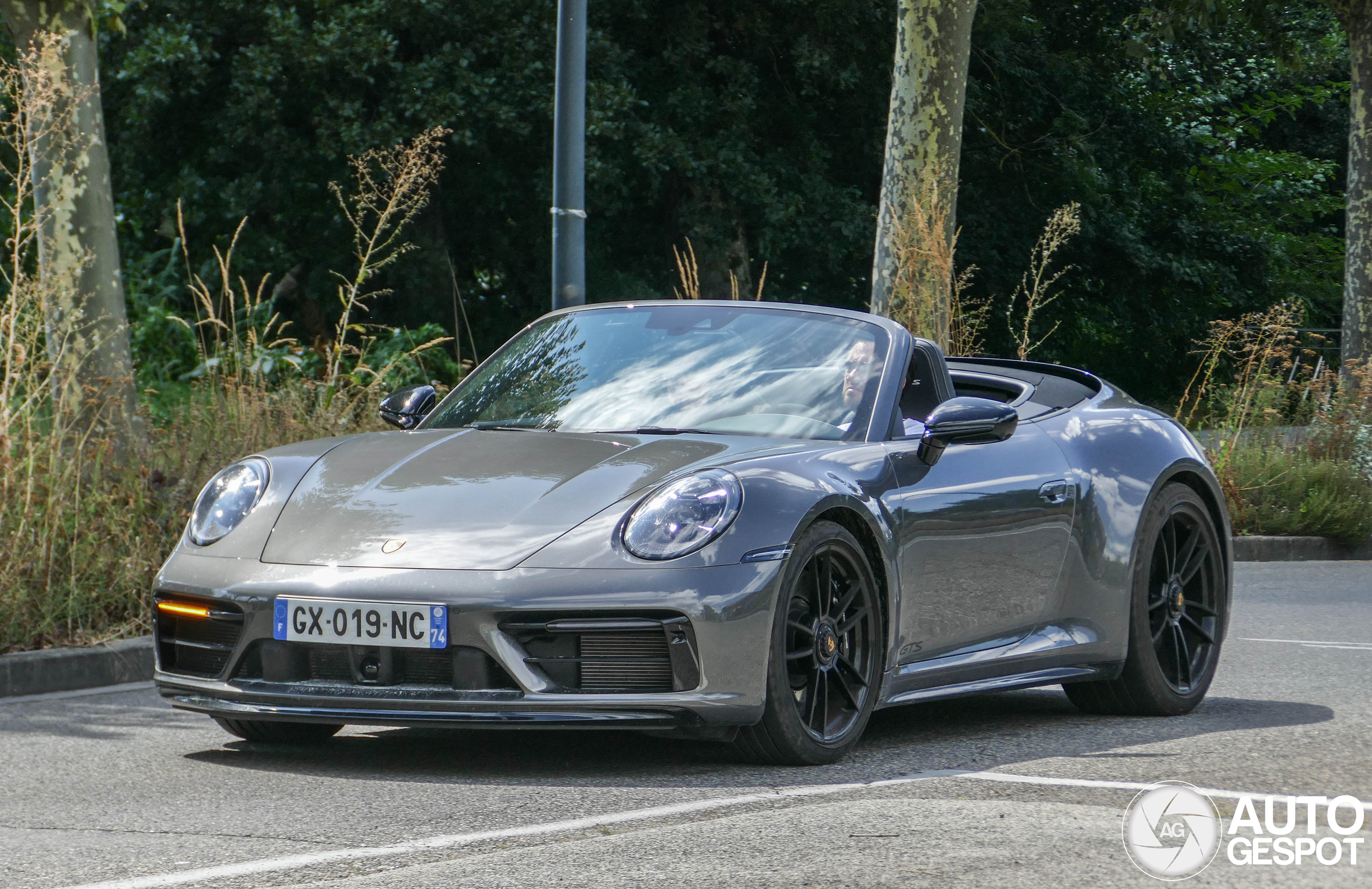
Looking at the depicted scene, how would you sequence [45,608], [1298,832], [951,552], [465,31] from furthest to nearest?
[465,31] < [45,608] < [951,552] < [1298,832]

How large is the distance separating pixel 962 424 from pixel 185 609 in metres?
2.37

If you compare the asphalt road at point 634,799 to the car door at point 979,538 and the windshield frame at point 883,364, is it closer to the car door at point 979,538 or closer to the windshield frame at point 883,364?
the car door at point 979,538

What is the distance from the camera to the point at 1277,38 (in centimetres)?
2452

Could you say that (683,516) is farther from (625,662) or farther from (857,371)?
(857,371)

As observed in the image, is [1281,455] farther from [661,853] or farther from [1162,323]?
[1162,323]

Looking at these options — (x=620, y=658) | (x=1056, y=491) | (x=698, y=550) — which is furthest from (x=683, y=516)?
(x=1056, y=491)

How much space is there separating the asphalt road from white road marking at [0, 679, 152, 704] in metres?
0.10

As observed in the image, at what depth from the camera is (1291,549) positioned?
14.1 metres

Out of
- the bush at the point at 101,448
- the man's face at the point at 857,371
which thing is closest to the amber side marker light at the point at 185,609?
the man's face at the point at 857,371

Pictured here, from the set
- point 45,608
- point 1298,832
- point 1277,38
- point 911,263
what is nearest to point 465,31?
point 1277,38

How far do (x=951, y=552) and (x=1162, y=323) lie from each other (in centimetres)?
2773

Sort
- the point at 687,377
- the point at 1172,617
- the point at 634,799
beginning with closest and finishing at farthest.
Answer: the point at 634,799 → the point at 687,377 → the point at 1172,617

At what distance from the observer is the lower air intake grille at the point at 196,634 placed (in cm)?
520

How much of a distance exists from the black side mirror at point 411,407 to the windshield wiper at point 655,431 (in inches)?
37.9
